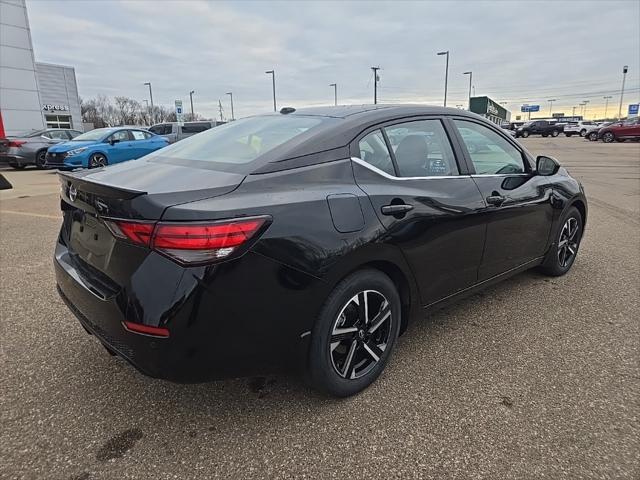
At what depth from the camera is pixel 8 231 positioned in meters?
6.33

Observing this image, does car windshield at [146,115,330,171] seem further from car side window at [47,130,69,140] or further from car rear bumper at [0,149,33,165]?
car side window at [47,130,69,140]

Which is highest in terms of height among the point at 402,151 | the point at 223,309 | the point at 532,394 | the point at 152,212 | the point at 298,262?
the point at 402,151

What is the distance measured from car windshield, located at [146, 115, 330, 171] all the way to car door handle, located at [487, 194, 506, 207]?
131 centimetres

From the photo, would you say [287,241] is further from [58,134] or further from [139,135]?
[58,134]

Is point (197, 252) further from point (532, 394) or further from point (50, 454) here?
point (532, 394)

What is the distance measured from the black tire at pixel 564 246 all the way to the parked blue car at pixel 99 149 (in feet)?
41.5

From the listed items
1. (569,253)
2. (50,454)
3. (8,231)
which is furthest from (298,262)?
(8,231)

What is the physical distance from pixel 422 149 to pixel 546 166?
1.48 meters

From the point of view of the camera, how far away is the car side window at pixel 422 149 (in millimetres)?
2730

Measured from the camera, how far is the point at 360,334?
2.46m

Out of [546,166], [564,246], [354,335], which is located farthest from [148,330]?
[564,246]

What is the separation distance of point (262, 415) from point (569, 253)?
11.7ft

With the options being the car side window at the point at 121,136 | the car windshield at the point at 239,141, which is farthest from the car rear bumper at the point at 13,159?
the car windshield at the point at 239,141

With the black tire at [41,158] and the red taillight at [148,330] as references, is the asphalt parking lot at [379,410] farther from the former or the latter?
the black tire at [41,158]
